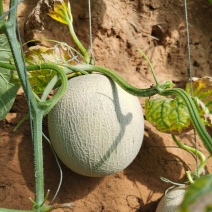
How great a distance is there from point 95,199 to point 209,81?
2.52 ft

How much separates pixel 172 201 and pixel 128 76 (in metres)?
0.78

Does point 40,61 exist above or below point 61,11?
below

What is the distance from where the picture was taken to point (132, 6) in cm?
245

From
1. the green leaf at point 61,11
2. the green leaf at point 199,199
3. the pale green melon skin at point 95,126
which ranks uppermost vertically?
the green leaf at point 61,11

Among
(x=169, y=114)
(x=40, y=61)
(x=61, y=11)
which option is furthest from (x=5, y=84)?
(x=169, y=114)

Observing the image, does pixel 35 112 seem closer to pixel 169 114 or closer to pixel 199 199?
pixel 169 114

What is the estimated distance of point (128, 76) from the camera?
2281mm

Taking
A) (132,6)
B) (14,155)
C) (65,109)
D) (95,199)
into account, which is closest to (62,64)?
(65,109)

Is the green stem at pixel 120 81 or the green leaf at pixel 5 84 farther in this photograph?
the green leaf at pixel 5 84

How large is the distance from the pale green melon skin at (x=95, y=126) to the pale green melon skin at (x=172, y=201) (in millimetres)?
246

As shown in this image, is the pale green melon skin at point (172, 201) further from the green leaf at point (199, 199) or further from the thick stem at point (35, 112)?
the green leaf at point (199, 199)

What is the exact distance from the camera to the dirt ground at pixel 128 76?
1916 mm

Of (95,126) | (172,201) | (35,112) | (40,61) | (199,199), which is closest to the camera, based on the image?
(199,199)

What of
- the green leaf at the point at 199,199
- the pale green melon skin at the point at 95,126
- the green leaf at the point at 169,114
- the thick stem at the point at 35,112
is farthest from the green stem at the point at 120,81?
the green leaf at the point at 199,199
